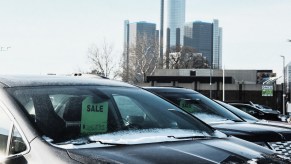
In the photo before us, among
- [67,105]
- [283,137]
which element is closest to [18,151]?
[67,105]

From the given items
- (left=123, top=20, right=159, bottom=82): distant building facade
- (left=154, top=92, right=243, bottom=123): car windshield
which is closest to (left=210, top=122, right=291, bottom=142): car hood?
(left=154, top=92, right=243, bottom=123): car windshield

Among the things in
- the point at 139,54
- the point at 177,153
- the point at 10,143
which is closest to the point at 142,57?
the point at 139,54

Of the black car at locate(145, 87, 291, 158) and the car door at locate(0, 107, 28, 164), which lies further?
the black car at locate(145, 87, 291, 158)

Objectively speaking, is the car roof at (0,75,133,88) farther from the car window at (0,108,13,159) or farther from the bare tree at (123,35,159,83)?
the bare tree at (123,35,159,83)

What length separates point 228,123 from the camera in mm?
5980

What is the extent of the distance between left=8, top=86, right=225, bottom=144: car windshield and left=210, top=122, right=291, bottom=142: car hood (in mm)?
1321

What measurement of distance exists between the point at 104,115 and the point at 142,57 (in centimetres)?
7868

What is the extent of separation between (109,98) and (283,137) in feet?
7.43

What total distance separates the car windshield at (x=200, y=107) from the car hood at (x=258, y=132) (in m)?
0.72

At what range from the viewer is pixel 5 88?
330 cm

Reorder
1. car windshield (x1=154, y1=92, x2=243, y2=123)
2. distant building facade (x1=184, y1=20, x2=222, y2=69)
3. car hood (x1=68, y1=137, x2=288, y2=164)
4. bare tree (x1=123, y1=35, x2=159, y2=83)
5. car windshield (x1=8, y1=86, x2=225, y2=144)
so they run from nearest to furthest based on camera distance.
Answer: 1. car hood (x1=68, y1=137, x2=288, y2=164)
2. car windshield (x1=8, y1=86, x2=225, y2=144)
3. car windshield (x1=154, y1=92, x2=243, y2=123)
4. bare tree (x1=123, y1=35, x2=159, y2=83)
5. distant building facade (x1=184, y1=20, x2=222, y2=69)

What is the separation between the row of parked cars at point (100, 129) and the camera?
9.02 ft

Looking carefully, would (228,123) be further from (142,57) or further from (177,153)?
(142,57)

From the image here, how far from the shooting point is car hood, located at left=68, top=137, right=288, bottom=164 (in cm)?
266
